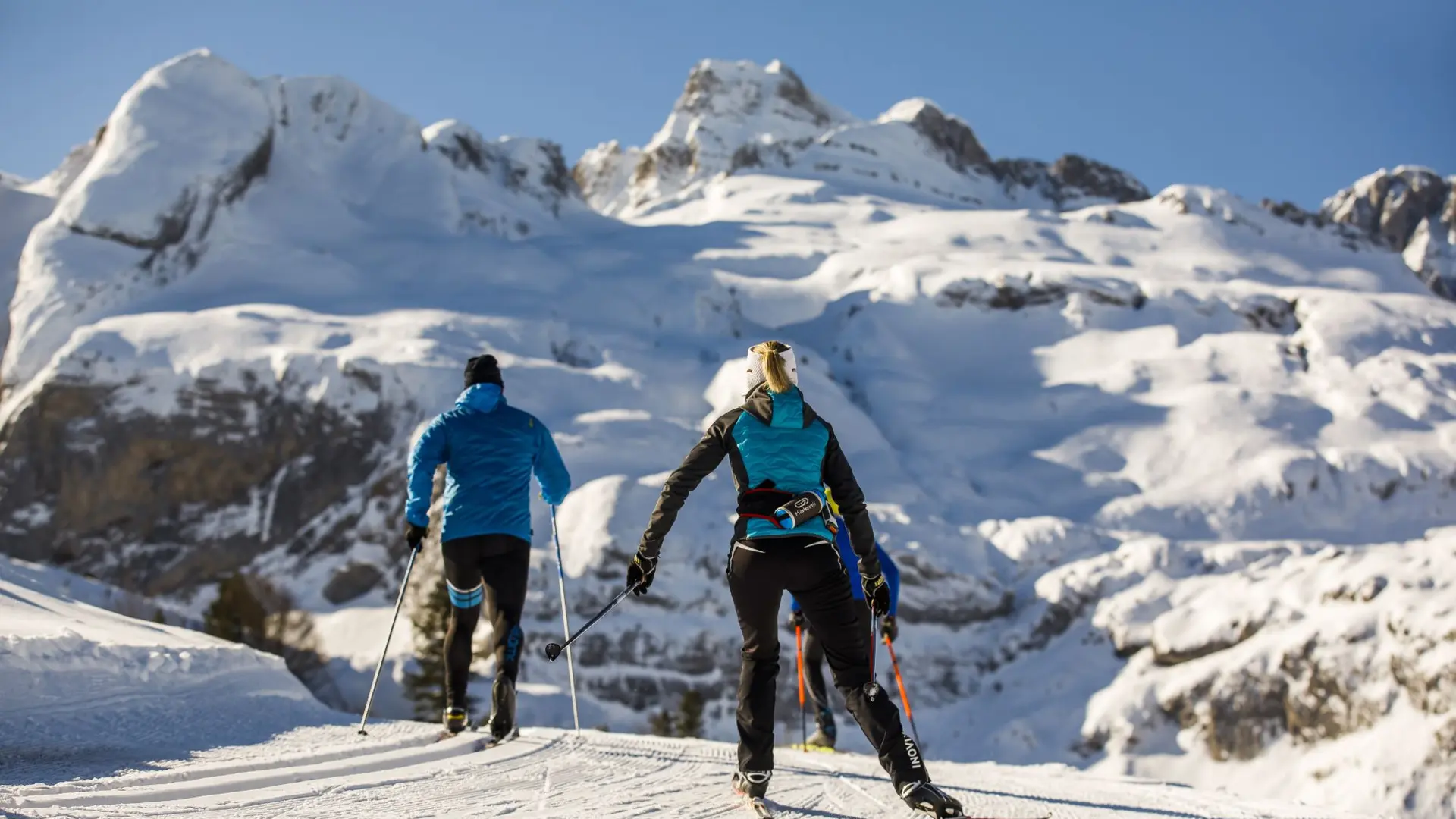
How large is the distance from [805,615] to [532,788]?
59.4 inches

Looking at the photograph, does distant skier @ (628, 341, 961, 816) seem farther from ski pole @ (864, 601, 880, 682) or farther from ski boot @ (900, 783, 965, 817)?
ski boot @ (900, 783, 965, 817)

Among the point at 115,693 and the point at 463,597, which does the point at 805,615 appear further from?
the point at 115,693

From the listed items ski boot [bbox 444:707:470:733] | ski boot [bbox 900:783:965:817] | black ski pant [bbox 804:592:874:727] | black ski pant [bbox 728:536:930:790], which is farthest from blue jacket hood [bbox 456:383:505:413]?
ski boot [bbox 900:783:965:817]

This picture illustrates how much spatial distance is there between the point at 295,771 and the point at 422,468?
72.0 inches

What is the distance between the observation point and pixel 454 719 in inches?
234

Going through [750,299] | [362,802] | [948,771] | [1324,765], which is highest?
[750,299]

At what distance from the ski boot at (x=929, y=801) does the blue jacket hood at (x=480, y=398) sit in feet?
10.4

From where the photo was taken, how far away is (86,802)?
3.69m

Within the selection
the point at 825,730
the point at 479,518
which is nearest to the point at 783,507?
the point at 479,518

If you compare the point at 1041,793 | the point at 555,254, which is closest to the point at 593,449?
the point at 555,254

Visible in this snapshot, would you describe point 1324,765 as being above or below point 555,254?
below

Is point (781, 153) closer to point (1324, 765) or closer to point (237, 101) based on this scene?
point (237, 101)

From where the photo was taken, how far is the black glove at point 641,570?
4.35 meters

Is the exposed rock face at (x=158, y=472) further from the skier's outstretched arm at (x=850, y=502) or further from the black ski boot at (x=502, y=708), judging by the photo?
the skier's outstretched arm at (x=850, y=502)
